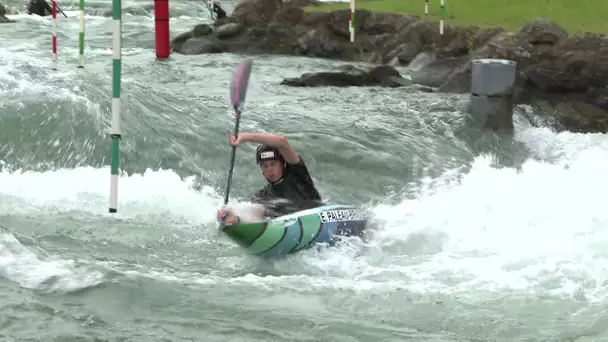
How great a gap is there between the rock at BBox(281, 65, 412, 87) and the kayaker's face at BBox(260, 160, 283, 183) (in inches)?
241

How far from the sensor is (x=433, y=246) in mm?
6680

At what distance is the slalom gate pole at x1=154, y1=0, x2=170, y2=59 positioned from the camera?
552 inches

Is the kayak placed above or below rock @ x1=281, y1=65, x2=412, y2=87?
below

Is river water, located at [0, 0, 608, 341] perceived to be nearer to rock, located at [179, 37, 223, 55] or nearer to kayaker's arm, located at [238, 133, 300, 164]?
kayaker's arm, located at [238, 133, 300, 164]

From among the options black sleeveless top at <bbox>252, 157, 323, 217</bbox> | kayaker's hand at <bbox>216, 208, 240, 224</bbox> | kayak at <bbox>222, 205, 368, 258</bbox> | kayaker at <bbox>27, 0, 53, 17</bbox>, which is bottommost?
kayak at <bbox>222, 205, 368, 258</bbox>

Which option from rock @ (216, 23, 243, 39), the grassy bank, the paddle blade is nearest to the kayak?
the paddle blade

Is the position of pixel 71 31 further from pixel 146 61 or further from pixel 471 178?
pixel 471 178

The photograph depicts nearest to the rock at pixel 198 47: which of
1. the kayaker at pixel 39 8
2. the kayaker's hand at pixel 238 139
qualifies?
the kayaker at pixel 39 8

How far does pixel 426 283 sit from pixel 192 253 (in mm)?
1567

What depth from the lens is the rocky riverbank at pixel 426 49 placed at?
10883 mm

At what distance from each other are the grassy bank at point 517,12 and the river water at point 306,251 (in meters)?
3.13

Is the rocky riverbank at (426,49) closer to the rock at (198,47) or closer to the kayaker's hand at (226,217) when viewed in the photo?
the rock at (198,47)

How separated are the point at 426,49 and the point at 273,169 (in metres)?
8.61

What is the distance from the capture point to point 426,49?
46.9ft
